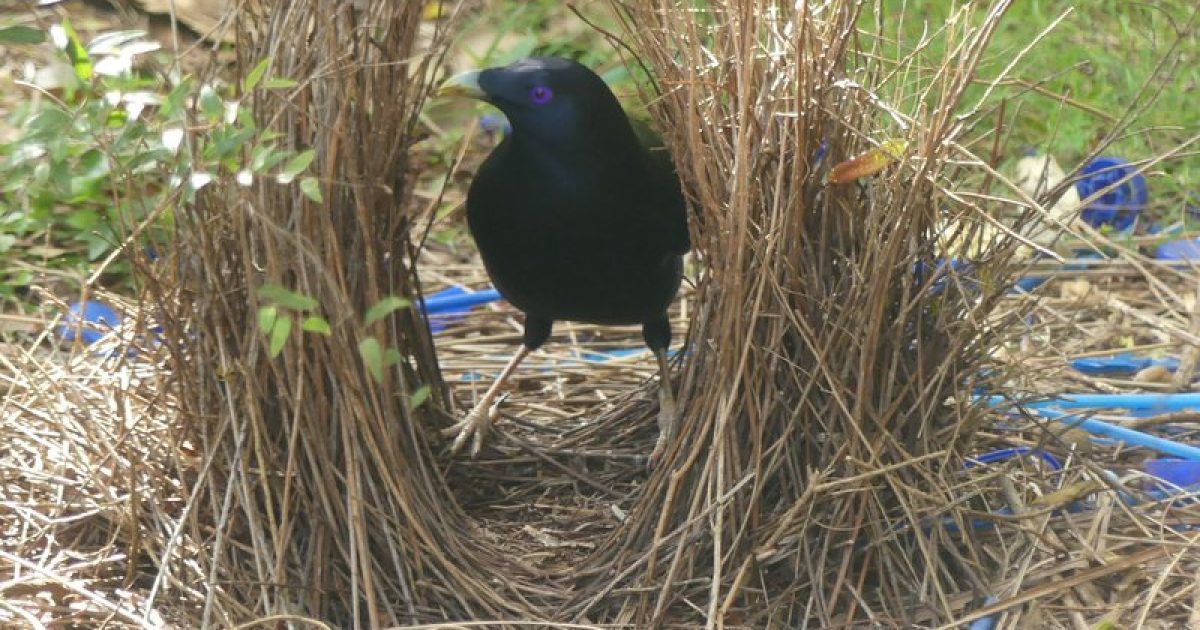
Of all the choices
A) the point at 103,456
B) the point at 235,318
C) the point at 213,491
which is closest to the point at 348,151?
the point at 235,318

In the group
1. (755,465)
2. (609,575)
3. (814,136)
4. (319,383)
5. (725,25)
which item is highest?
(725,25)

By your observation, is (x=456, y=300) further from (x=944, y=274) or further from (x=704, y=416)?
(x=944, y=274)

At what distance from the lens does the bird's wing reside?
3336 mm

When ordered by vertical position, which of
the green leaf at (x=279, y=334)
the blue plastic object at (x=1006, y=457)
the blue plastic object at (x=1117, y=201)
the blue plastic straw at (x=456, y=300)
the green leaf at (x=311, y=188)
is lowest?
the blue plastic object at (x=1006, y=457)

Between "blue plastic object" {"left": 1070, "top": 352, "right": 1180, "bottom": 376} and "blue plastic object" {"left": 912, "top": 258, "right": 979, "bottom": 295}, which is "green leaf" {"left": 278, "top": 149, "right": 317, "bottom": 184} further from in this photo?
"blue plastic object" {"left": 1070, "top": 352, "right": 1180, "bottom": 376}

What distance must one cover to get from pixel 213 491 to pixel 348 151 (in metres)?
0.70

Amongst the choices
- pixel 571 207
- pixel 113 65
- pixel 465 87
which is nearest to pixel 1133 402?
pixel 571 207

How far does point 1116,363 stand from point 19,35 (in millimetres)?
2940

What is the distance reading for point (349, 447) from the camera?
103 inches

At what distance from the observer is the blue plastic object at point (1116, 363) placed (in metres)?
3.88

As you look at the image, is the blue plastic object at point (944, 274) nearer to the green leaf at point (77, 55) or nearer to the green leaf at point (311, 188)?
the green leaf at point (311, 188)

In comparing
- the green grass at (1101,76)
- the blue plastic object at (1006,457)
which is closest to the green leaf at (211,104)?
the blue plastic object at (1006,457)

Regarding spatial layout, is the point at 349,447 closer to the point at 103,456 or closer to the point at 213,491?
the point at 213,491

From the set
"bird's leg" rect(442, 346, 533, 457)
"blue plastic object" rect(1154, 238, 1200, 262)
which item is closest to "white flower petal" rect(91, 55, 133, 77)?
"bird's leg" rect(442, 346, 533, 457)
